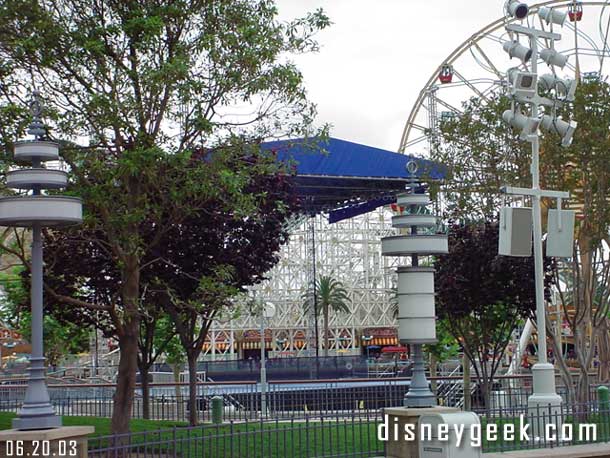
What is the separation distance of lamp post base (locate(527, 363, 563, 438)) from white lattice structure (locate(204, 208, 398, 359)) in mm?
62081

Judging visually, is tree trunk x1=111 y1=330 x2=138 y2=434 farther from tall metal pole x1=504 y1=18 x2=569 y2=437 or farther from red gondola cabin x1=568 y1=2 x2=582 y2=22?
red gondola cabin x1=568 y1=2 x2=582 y2=22

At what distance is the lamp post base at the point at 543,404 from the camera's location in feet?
47.8

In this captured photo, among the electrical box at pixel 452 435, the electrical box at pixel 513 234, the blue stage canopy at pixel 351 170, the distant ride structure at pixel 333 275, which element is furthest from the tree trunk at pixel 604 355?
the distant ride structure at pixel 333 275

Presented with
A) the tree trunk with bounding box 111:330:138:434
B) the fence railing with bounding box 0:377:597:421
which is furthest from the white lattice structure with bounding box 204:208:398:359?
the tree trunk with bounding box 111:330:138:434

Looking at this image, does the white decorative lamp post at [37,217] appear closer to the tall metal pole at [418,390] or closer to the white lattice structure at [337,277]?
the tall metal pole at [418,390]

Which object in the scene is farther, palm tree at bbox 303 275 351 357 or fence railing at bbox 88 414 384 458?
palm tree at bbox 303 275 351 357

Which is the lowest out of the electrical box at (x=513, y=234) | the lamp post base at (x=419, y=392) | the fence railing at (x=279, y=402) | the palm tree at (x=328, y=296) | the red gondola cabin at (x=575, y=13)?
the fence railing at (x=279, y=402)

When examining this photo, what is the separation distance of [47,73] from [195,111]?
102 inches

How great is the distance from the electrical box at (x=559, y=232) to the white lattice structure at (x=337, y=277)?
61.3 m

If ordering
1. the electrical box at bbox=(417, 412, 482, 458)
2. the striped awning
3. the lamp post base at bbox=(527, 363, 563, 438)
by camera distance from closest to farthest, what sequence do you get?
1. the electrical box at bbox=(417, 412, 482, 458)
2. the lamp post base at bbox=(527, 363, 563, 438)
3. the striped awning

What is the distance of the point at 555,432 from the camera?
47.9ft

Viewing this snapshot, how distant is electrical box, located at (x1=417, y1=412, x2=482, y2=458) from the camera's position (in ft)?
38.5

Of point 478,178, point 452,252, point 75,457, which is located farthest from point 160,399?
point 75,457

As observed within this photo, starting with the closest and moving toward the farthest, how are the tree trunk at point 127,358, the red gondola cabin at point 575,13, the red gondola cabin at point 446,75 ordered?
1. the tree trunk at point 127,358
2. the red gondola cabin at point 575,13
3. the red gondola cabin at point 446,75
